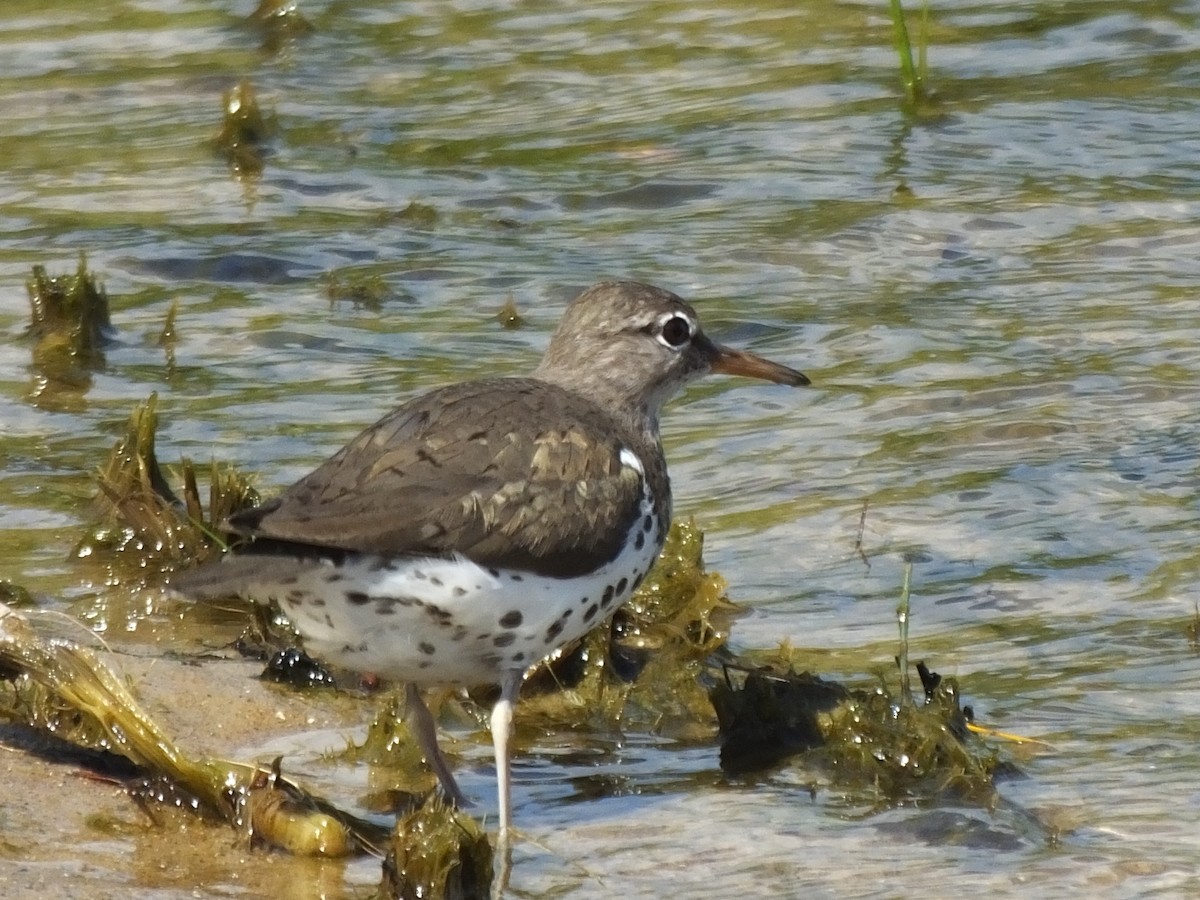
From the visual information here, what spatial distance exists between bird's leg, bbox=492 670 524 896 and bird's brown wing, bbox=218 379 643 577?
0.38 m

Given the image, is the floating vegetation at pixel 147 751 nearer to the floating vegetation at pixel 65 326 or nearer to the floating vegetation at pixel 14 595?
the floating vegetation at pixel 14 595

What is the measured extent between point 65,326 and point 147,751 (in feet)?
16.4

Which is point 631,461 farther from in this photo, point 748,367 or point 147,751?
point 147,751

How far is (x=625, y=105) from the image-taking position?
46.6 ft

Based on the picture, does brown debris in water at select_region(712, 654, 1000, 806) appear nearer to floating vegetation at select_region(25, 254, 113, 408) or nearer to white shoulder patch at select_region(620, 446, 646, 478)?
white shoulder patch at select_region(620, 446, 646, 478)

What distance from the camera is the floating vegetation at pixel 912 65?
12.5 metres

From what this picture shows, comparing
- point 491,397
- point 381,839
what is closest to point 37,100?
point 491,397

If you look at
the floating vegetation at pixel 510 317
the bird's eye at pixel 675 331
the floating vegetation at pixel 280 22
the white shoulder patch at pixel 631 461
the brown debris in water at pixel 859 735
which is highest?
the floating vegetation at pixel 280 22

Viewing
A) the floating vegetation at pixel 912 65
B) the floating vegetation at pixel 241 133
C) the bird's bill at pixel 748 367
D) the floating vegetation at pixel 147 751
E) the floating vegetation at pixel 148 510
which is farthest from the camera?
the floating vegetation at pixel 241 133

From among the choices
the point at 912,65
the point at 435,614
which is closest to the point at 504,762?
the point at 435,614

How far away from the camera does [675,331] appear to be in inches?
312

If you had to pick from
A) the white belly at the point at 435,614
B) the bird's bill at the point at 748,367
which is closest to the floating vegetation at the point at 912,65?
the bird's bill at the point at 748,367

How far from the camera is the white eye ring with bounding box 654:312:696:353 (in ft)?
25.8

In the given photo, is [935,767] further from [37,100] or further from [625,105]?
[37,100]
